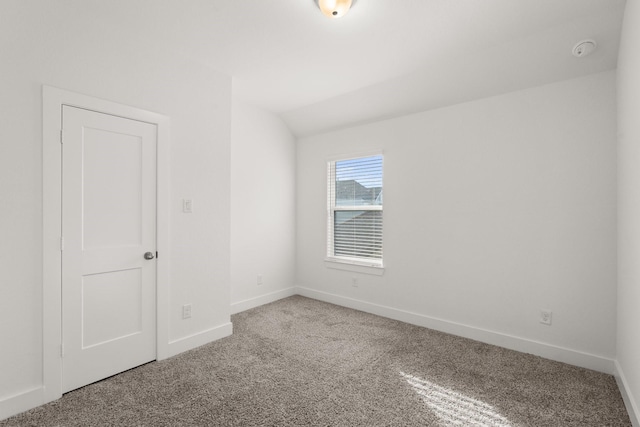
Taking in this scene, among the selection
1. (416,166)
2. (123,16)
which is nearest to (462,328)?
(416,166)

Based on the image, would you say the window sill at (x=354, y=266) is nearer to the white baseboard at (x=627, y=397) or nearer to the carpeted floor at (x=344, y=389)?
the carpeted floor at (x=344, y=389)

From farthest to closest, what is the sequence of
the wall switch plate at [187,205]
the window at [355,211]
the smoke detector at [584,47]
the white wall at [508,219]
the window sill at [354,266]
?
the window at [355,211], the window sill at [354,266], the wall switch plate at [187,205], the white wall at [508,219], the smoke detector at [584,47]

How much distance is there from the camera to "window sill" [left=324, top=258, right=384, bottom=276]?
3.81 m

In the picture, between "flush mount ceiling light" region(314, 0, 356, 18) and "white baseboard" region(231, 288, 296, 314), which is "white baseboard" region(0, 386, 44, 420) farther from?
"flush mount ceiling light" region(314, 0, 356, 18)

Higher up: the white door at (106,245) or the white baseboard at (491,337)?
the white door at (106,245)

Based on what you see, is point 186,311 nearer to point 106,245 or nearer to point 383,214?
point 106,245

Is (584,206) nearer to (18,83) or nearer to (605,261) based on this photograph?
(605,261)

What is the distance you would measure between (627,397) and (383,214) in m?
2.47

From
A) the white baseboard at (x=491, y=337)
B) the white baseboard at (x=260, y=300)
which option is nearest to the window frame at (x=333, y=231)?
the white baseboard at (x=491, y=337)

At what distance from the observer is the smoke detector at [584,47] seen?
223 centimetres

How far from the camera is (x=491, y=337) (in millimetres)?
2941

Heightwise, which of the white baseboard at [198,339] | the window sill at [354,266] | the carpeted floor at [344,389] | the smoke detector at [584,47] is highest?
the smoke detector at [584,47]

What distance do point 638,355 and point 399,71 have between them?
2.74 m

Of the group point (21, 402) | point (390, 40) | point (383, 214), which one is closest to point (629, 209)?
point (390, 40)
